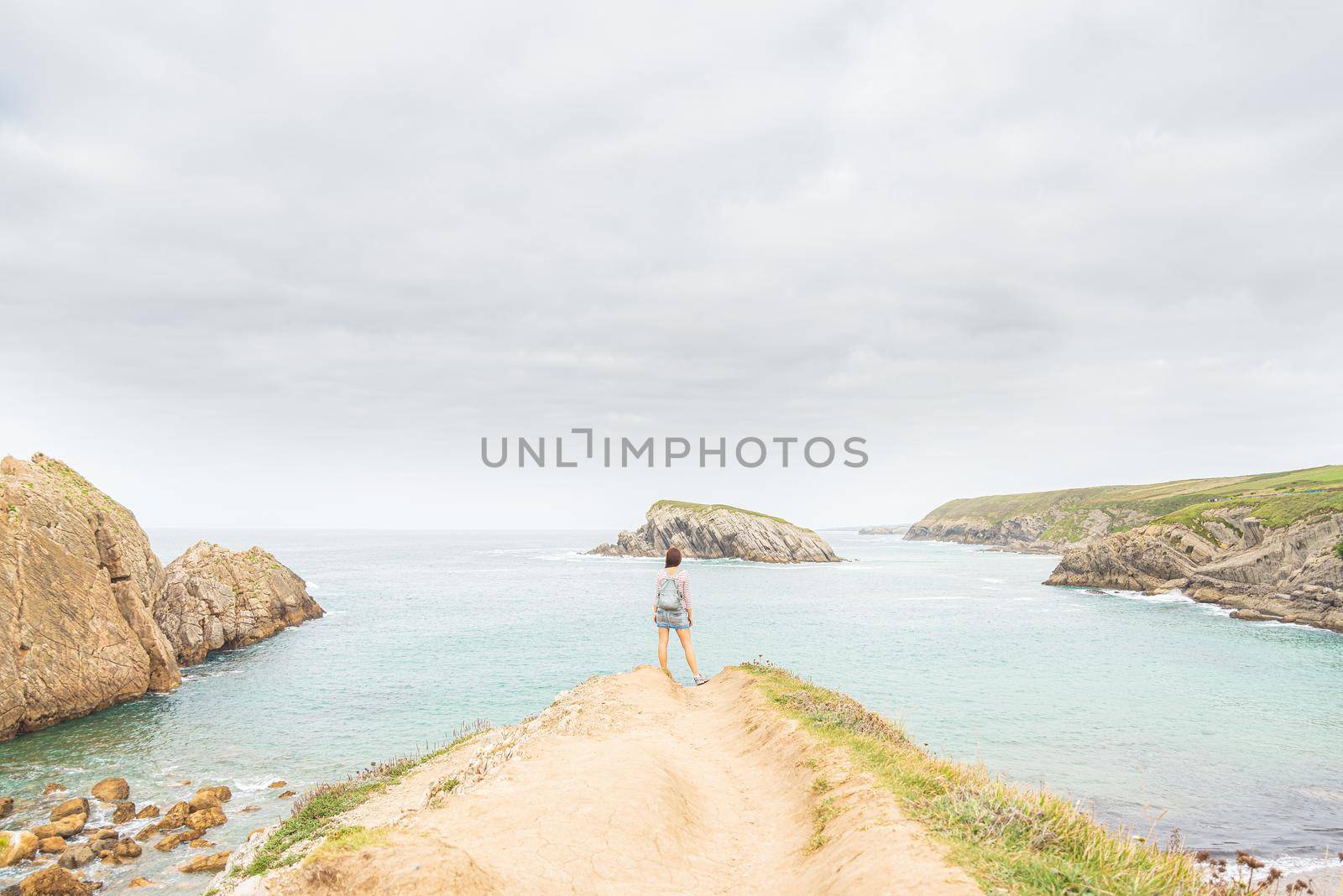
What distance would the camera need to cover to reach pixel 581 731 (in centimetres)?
1602

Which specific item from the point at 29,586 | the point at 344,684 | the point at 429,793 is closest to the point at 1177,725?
the point at 429,793

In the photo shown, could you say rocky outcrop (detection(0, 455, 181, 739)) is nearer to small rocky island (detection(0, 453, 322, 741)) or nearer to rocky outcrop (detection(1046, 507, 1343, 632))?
small rocky island (detection(0, 453, 322, 741))

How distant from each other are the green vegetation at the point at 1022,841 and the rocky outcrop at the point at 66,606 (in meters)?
37.5

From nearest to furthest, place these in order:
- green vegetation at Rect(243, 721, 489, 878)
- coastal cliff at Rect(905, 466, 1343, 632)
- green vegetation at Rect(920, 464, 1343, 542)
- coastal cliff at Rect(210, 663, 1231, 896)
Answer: coastal cliff at Rect(210, 663, 1231, 896) → green vegetation at Rect(243, 721, 489, 878) → coastal cliff at Rect(905, 466, 1343, 632) → green vegetation at Rect(920, 464, 1343, 542)

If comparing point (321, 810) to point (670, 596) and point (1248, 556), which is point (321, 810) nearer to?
point (670, 596)

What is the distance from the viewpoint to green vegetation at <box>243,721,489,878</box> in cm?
1283

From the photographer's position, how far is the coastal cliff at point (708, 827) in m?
7.34

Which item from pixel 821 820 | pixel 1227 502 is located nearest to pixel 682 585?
pixel 821 820

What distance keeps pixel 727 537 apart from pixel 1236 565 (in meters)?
93.7

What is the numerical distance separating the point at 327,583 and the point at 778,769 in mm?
108801

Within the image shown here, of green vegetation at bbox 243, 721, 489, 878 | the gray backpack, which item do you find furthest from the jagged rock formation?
green vegetation at bbox 243, 721, 489, 878

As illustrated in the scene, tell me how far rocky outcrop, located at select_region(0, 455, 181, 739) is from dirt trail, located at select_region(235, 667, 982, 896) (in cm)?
2519

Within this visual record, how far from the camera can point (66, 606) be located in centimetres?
3234

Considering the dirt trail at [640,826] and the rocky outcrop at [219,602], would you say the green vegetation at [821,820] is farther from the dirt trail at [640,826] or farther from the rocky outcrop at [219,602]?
the rocky outcrop at [219,602]
